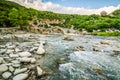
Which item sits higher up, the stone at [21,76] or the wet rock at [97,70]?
the stone at [21,76]

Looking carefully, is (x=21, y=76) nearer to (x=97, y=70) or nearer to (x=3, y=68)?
(x=3, y=68)

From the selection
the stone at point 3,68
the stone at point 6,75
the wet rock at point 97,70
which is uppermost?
the stone at point 3,68

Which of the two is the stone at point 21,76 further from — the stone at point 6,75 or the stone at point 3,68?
the stone at point 3,68

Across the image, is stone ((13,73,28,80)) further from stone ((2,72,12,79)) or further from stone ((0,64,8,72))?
stone ((0,64,8,72))

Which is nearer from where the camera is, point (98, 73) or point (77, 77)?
point (77, 77)

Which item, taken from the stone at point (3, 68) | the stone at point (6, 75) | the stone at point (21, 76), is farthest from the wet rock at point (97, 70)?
the stone at point (3, 68)

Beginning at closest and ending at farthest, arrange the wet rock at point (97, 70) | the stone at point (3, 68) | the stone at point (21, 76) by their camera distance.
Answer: the stone at point (21, 76) < the stone at point (3, 68) < the wet rock at point (97, 70)

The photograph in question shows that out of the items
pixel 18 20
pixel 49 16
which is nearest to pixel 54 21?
pixel 49 16

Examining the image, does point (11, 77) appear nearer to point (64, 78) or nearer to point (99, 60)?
point (64, 78)

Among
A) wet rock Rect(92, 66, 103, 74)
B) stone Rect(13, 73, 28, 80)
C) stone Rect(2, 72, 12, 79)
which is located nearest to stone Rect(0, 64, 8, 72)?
stone Rect(2, 72, 12, 79)

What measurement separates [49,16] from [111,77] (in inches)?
3029

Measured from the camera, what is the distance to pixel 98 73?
7387 mm

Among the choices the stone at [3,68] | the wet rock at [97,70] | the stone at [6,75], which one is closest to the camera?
the stone at [6,75]

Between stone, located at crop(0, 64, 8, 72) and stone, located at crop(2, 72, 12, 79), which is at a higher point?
stone, located at crop(0, 64, 8, 72)
